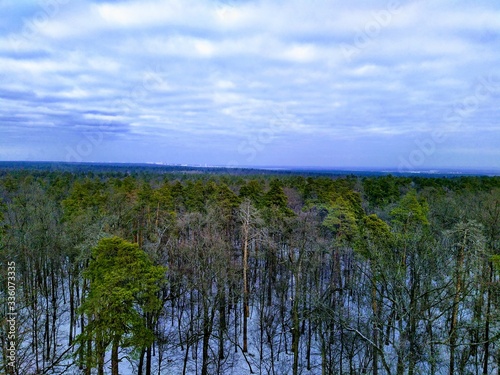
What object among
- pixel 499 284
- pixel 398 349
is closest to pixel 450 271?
pixel 499 284

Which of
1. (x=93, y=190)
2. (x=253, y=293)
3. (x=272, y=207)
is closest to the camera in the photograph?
(x=253, y=293)

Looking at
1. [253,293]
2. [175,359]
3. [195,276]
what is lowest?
[175,359]

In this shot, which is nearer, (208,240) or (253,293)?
(208,240)

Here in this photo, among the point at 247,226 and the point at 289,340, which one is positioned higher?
the point at 247,226

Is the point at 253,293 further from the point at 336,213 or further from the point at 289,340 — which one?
the point at 336,213

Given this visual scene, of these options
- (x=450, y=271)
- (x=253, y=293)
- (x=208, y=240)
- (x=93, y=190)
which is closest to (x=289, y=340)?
(x=253, y=293)

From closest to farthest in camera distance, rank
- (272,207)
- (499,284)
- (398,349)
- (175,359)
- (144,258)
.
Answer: (398,349)
(144,258)
(499,284)
(175,359)
(272,207)
